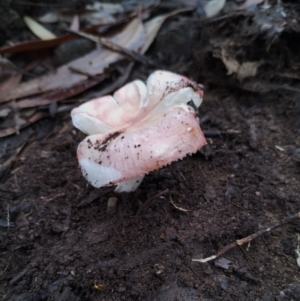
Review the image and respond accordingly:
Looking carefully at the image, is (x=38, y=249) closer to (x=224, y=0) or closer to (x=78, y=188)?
(x=78, y=188)

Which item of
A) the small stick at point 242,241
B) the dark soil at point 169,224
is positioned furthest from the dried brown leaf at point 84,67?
the small stick at point 242,241

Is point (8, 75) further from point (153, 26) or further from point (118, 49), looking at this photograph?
point (153, 26)

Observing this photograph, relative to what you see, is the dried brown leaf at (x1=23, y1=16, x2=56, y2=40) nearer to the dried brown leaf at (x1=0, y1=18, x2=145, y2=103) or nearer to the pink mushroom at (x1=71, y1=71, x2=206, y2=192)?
the dried brown leaf at (x1=0, y1=18, x2=145, y2=103)

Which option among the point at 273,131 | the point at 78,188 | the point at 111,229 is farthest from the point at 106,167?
the point at 273,131

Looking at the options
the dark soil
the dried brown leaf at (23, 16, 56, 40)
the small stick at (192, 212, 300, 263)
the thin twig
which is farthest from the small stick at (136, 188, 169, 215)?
the dried brown leaf at (23, 16, 56, 40)

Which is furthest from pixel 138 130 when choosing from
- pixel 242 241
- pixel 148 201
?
pixel 242 241
